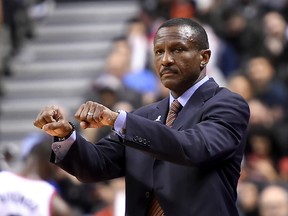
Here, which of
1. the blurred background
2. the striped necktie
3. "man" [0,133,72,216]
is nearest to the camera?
the striped necktie

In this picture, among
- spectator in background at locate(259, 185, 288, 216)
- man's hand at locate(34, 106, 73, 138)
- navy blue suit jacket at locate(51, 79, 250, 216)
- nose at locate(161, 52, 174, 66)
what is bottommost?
spectator in background at locate(259, 185, 288, 216)

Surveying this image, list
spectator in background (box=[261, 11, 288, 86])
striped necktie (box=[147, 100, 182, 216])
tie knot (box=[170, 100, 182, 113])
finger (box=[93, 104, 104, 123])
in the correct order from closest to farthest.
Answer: finger (box=[93, 104, 104, 123]), striped necktie (box=[147, 100, 182, 216]), tie knot (box=[170, 100, 182, 113]), spectator in background (box=[261, 11, 288, 86])

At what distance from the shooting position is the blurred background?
962cm

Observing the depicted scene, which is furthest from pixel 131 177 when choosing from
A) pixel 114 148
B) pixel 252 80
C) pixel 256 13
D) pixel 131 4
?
pixel 131 4

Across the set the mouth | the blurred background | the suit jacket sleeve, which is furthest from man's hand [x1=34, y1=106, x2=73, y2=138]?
the blurred background

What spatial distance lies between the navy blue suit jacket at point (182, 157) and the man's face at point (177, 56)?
0.15 meters

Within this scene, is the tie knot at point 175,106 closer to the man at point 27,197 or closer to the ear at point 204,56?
the ear at point 204,56

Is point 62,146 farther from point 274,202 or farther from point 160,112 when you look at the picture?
point 274,202

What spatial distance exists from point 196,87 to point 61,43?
28.3 ft

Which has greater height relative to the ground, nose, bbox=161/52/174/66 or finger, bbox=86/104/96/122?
nose, bbox=161/52/174/66

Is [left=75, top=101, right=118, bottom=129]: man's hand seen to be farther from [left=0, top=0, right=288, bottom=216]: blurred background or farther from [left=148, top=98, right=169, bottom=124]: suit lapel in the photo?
[left=0, top=0, right=288, bottom=216]: blurred background

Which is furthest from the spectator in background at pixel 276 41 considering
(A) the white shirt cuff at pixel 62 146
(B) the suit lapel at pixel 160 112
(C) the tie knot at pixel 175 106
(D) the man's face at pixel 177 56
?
(A) the white shirt cuff at pixel 62 146

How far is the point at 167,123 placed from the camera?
15.5 feet

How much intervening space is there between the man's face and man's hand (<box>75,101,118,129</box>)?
49 cm
